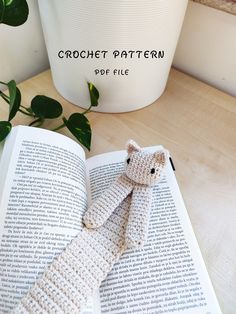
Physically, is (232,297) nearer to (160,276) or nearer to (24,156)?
(160,276)

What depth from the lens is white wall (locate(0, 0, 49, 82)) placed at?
51 centimetres

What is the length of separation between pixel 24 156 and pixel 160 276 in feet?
0.71

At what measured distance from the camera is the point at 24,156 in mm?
368

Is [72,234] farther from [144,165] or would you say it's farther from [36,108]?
[36,108]

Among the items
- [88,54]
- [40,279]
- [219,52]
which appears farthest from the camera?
[219,52]

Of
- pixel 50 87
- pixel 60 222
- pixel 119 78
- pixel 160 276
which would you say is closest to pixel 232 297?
pixel 160 276

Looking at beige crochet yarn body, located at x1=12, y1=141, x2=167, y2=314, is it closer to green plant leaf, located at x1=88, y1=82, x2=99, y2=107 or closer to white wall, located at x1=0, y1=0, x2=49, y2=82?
green plant leaf, located at x1=88, y1=82, x2=99, y2=107

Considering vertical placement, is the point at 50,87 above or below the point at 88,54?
below

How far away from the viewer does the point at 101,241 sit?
337 millimetres

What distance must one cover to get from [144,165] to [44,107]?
20 cm

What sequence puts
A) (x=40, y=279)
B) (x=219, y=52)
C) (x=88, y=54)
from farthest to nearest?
(x=219, y=52)
(x=88, y=54)
(x=40, y=279)

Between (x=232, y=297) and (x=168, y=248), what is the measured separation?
8 cm

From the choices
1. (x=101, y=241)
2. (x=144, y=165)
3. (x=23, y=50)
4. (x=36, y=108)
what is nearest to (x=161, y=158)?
(x=144, y=165)

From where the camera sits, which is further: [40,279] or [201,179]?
[201,179]
